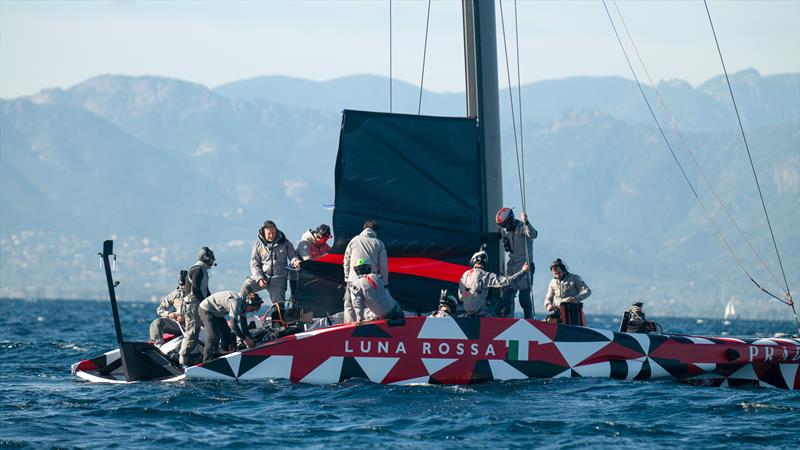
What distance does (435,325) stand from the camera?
16203mm

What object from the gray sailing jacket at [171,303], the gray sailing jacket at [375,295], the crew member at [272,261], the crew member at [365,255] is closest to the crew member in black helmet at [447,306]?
the gray sailing jacket at [375,295]

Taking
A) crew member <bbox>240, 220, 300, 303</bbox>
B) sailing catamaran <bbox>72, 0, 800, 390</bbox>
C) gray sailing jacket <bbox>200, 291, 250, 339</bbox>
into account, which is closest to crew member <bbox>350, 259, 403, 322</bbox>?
sailing catamaran <bbox>72, 0, 800, 390</bbox>

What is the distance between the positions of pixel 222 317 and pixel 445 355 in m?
3.07

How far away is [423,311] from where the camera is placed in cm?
1811

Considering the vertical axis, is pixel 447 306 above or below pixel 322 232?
below

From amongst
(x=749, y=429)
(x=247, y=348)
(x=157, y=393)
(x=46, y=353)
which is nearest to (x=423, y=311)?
(x=247, y=348)

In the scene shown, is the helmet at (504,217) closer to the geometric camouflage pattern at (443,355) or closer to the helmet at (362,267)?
Result: the geometric camouflage pattern at (443,355)

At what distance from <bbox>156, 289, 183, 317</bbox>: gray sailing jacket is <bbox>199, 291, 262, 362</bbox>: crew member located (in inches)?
84.8

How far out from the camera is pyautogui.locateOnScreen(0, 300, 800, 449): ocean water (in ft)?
42.8

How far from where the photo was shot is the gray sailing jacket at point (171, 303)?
1938cm

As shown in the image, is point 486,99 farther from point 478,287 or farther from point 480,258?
point 478,287

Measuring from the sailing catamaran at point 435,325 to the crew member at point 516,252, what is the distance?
31 cm

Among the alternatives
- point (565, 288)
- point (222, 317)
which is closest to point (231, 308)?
point (222, 317)

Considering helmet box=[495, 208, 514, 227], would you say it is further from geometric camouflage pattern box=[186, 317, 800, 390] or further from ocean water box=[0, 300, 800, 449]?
ocean water box=[0, 300, 800, 449]
